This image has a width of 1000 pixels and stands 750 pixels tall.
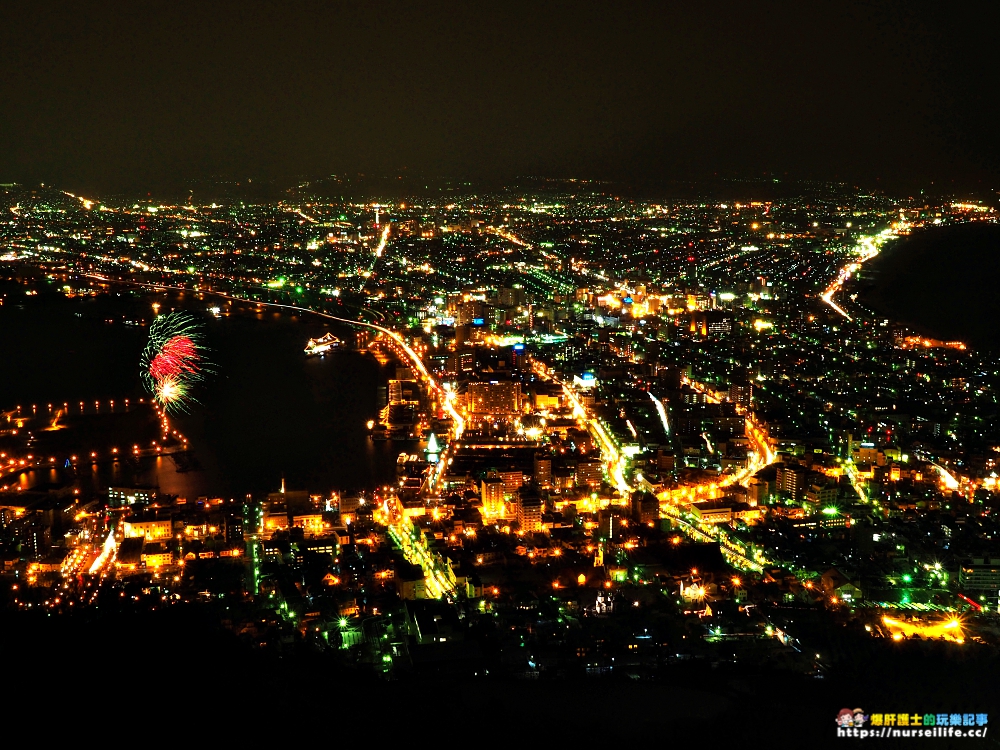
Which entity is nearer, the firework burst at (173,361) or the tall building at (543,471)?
the tall building at (543,471)

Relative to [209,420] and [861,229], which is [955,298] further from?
[209,420]

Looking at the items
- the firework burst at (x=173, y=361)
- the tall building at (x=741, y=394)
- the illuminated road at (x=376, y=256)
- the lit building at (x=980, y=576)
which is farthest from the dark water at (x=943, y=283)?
the firework burst at (x=173, y=361)

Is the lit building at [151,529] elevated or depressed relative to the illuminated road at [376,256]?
depressed

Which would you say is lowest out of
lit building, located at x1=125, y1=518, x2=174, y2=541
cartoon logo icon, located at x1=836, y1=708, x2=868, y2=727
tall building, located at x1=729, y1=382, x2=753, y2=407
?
cartoon logo icon, located at x1=836, y1=708, x2=868, y2=727

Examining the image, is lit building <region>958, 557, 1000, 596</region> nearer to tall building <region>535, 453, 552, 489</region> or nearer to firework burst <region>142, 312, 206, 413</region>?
tall building <region>535, 453, 552, 489</region>

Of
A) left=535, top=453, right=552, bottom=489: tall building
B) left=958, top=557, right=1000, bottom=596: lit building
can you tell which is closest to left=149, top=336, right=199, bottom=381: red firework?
left=535, top=453, right=552, bottom=489: tall building

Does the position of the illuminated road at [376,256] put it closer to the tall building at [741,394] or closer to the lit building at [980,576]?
the tall building at [741,394]

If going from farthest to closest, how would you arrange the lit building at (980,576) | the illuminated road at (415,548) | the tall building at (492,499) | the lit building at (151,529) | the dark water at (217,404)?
the dark water at (217,404) → the tall building at (492,499) → the lit building at (151,529) → the illuminated road at (415,548) → the lit building at (980,576)
